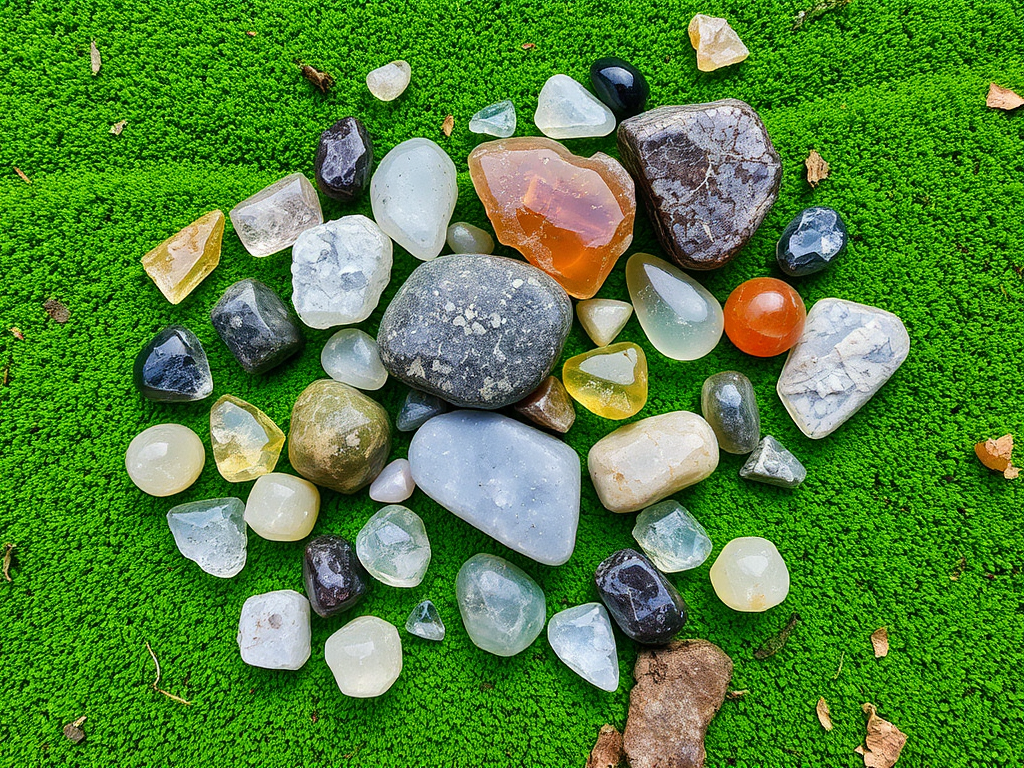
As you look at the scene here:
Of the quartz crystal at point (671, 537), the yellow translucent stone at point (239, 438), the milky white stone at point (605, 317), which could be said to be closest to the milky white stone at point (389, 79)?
the milky white stone at point (605, 317)

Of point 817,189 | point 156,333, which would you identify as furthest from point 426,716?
point 817,189

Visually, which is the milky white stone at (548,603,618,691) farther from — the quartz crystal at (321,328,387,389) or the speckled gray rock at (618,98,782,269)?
the speckled gray rock at (618,98,782,269)

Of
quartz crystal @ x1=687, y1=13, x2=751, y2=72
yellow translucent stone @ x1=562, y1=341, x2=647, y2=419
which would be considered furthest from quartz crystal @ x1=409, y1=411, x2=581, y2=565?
quartz crystal @ x1=687, y1=13, x2=751, y2=72

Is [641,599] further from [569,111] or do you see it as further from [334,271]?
[569,111]

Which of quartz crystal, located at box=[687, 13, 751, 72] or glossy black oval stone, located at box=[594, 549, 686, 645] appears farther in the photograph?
quartz crystal, located at box=[687, 13, 751, 72]

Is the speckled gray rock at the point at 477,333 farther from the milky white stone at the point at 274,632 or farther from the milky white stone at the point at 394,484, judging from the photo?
the milky white stone at the point at 274,632

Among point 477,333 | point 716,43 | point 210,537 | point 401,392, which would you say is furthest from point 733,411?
point 210,537

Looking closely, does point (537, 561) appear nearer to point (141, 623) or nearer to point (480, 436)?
point (480, 436)
